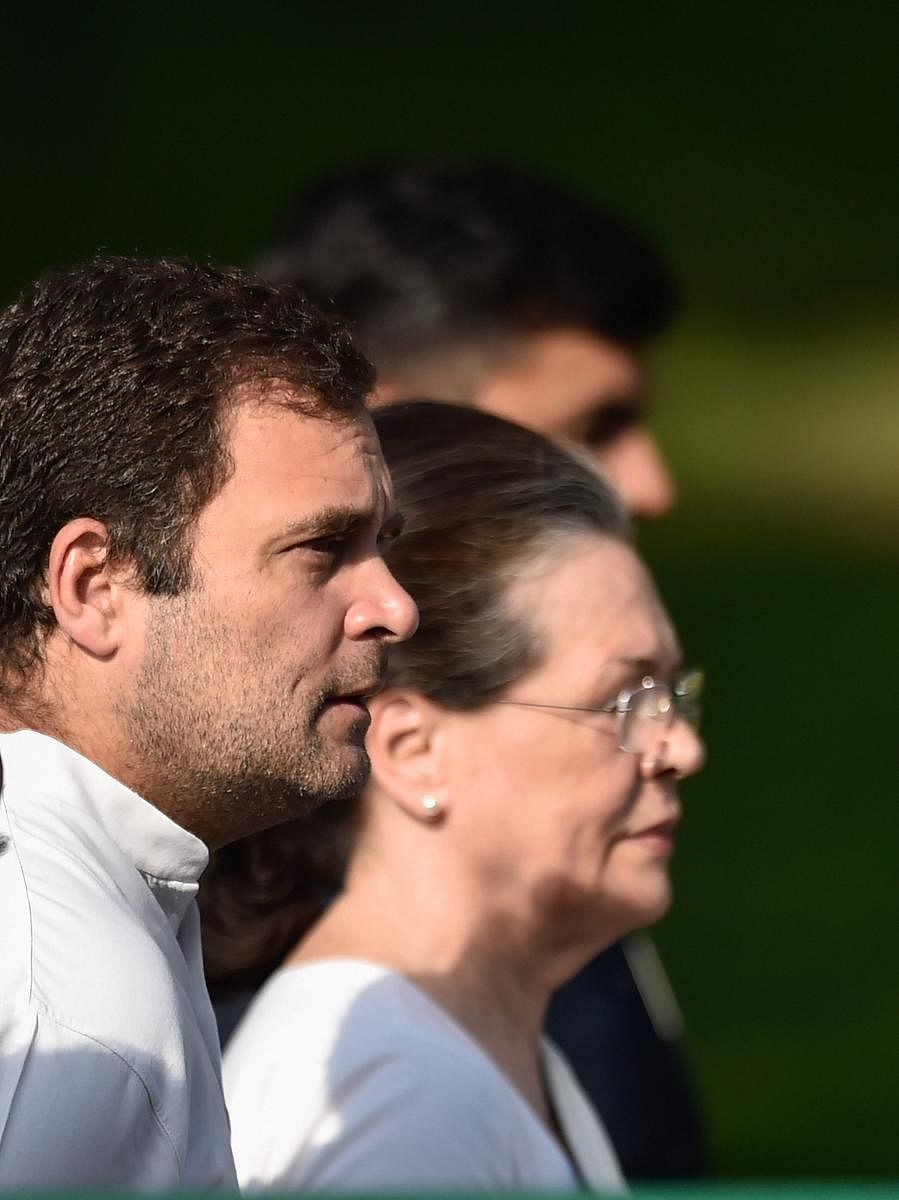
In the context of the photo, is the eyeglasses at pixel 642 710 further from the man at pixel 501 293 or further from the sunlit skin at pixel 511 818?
the man at pixel 501 293

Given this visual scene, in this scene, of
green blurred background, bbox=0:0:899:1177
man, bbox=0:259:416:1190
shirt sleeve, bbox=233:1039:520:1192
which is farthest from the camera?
green blurred background, bbox=0:0:899:1177

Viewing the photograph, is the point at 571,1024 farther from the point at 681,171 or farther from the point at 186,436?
the point at 681,171

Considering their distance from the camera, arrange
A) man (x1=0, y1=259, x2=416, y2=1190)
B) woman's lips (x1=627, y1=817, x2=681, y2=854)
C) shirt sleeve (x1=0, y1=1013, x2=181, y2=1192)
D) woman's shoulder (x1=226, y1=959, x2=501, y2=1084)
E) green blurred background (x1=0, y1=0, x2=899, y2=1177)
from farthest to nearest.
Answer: green blurred background (x1=0, y1=0, x2=899, y2=1177) → woman's lips (x1=627, y1=817, x2=681, y2=854) → woman's shoulder (x1=226, y1=959, x2=501, y2=1084) → man (x1=0, y1=259, x2=416, y2=1190) → shirt sleeve (x1=0, y1=1013, x2=181, y2=1192)

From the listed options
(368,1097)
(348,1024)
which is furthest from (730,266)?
(368,1097)

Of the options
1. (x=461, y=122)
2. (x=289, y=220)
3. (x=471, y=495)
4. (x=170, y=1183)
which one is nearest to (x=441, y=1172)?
(x=170, y=1183)

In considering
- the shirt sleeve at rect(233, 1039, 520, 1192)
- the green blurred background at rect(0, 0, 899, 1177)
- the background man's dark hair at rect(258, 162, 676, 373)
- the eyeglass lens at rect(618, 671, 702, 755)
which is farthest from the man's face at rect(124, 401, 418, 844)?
the green blurred background at rect(0, 0, 899, 1177)

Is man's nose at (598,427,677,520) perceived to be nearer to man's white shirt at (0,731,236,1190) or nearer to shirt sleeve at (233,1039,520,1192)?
shirt sleeve at (233,1039,520,1192)

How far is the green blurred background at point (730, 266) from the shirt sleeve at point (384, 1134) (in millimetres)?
3660

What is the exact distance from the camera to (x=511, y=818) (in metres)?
2.06

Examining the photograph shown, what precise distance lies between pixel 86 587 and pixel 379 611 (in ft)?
0.80

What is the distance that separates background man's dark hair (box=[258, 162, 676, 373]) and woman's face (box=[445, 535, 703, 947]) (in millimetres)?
1025

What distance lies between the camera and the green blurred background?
226 inches

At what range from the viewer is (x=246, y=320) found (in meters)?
1.48

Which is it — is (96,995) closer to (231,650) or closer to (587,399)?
(231,650)
